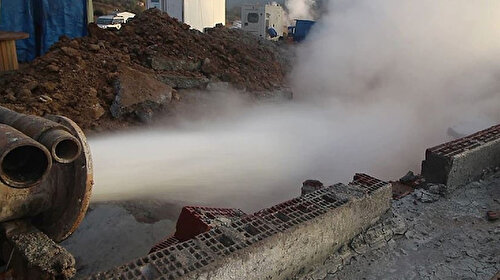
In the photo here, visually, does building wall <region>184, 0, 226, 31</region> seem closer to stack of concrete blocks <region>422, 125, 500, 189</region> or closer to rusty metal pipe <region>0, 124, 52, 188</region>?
A: stack of concrete blocks <region>422, 125, 500, 189</region>

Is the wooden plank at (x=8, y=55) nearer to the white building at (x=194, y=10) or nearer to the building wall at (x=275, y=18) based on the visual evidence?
the white building at (x=194, y=10)

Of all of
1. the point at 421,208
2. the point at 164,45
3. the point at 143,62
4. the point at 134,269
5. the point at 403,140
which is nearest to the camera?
the point at 134,269

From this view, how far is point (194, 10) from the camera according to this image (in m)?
18.5

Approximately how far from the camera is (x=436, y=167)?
583cm

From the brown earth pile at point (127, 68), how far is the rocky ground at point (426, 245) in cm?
618

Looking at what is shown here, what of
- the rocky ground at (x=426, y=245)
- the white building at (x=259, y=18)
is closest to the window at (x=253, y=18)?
the white building at (x=259, y=18)

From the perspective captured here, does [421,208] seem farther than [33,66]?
No

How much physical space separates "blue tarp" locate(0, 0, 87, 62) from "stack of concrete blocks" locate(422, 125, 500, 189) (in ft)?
31.3

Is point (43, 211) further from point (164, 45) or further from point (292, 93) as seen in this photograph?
point (292, 93)

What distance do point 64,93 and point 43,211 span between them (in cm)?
627

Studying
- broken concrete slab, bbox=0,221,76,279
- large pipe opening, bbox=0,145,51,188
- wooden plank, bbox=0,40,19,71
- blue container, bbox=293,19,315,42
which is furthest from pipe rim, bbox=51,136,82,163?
blue container, bbox=293,19,315,42

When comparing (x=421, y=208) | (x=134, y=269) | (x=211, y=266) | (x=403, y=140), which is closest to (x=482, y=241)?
(x=421, y=208)

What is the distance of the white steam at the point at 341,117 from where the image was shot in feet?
24.6

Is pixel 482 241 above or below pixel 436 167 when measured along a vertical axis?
below
